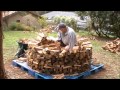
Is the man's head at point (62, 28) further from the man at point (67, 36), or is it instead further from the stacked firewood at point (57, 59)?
the stacked firewood at point (57, 59)

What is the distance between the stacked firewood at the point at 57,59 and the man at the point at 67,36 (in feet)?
0.49

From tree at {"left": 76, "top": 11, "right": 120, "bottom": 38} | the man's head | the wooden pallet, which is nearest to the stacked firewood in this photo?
the wooden pallet

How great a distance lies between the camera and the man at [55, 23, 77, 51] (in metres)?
6.76

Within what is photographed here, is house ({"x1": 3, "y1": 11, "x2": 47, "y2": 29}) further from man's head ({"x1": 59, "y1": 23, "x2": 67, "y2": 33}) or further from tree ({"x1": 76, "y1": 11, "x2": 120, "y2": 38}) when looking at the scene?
man's head ({"x1": 59, "y1": 23, "x2": 67, "y2": 33})

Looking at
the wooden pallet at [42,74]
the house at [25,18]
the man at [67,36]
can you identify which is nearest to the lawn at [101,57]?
the wooden pallet at [42,74]

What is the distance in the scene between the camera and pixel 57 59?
663 cm

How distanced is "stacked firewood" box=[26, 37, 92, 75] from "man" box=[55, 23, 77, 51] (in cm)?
15

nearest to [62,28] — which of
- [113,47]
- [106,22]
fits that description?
[113,47]

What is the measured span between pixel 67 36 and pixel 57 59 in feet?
2.41

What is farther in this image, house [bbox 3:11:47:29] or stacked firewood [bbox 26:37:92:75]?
house [bbox 3:11:47:29]

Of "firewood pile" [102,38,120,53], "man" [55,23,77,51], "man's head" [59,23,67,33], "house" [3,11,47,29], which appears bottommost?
"firewood pile" [102,38,120,53]
